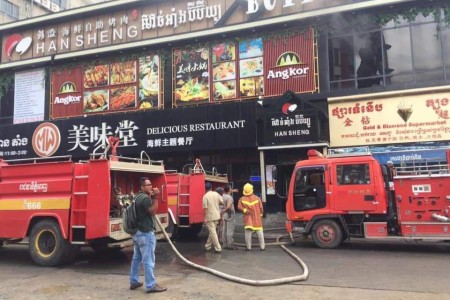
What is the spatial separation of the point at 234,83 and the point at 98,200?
38.5 feet

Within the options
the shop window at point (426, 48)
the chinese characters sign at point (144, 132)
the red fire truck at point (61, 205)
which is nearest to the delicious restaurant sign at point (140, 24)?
the shop window at point (426, 48)

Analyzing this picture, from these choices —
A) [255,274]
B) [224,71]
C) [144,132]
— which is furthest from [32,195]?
[224,71]

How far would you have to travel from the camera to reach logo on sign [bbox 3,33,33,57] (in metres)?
23.4

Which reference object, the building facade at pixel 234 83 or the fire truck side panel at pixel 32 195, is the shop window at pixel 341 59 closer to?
the building facade at pixel 234 83

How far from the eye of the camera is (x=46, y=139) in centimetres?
2141

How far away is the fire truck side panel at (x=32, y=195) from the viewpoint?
9070 mm

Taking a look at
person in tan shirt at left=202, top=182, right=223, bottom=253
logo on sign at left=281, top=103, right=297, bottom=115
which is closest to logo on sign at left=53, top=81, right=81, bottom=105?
logo on sign at left=281, top=103, right=297, bottom=115

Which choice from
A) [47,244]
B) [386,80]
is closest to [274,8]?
[386,80]

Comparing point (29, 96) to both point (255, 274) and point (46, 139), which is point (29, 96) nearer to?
point (46, 139)

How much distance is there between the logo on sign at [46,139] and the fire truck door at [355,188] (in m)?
14.8

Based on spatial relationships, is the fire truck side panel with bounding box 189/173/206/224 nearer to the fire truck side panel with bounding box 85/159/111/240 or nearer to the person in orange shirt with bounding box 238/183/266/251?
the person in orange shirt with bounding box 238/183/266/251

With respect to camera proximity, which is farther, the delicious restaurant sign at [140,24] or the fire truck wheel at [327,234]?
the delicious restaurant sign at [140,24]

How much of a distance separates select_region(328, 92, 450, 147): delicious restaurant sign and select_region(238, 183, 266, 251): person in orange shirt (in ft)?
23.6

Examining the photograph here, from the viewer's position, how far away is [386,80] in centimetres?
1731
